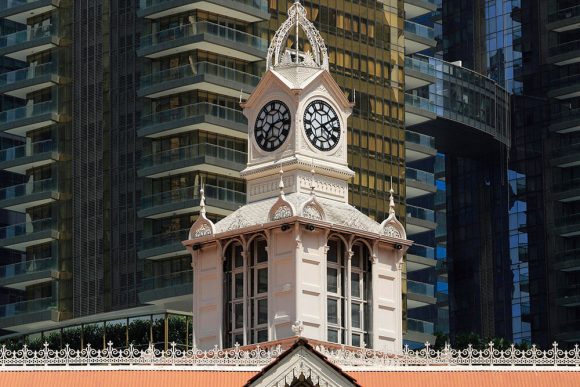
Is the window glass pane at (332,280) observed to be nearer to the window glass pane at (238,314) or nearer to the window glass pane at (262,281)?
the window glass pane at (262,281)

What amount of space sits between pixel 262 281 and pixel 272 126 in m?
8.06

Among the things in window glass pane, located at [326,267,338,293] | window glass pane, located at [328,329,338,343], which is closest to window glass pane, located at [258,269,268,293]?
window glass pane, located at [326,267,338,293]

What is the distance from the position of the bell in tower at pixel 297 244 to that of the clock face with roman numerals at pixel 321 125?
0.05 m

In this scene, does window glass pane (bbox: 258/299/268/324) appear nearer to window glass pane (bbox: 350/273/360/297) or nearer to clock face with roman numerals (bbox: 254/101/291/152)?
window glass pane (bbox: 350/273/360/297)

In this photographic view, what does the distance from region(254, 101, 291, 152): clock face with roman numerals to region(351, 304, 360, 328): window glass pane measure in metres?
8.65

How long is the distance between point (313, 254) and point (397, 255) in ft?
18.3

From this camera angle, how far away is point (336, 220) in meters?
119

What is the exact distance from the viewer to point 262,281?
392 ft

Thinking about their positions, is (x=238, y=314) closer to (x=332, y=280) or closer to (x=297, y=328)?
(x=332, y=280)

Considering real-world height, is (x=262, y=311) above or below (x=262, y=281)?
below

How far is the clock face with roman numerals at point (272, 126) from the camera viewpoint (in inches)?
4811

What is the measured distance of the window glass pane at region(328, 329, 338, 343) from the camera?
387ft

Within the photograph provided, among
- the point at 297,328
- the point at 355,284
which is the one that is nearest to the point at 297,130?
the point at 355,284

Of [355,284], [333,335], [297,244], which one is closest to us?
[297,244]
